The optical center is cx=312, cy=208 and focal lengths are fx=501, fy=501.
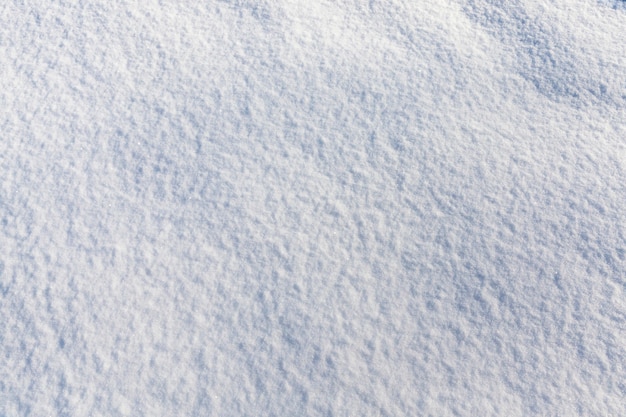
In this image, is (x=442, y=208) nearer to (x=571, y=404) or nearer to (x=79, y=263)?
(x=571, y=404)

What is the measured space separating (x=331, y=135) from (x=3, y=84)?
1.52 meters

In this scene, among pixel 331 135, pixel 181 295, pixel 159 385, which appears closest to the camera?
pixel 159 385

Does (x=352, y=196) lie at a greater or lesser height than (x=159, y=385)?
greater

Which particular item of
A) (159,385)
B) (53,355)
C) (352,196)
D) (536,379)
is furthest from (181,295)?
(536,379)

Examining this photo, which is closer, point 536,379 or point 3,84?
point 536,379

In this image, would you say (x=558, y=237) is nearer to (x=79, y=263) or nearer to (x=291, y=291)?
(x=291, y=291)

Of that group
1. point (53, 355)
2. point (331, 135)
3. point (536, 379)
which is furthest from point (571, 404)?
point (53, 355)

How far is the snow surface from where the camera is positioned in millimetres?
1698

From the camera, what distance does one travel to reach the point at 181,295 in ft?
6.01

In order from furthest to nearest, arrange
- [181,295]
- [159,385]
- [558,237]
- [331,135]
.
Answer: [331,135], [558,237], [181,295], [159,385]

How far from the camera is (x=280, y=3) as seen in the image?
2.52 meters

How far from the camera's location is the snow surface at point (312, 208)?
1.70 metres

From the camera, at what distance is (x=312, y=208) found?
2.01 metres

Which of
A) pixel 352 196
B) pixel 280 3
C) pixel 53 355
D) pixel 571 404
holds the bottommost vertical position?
pixel 53 355
